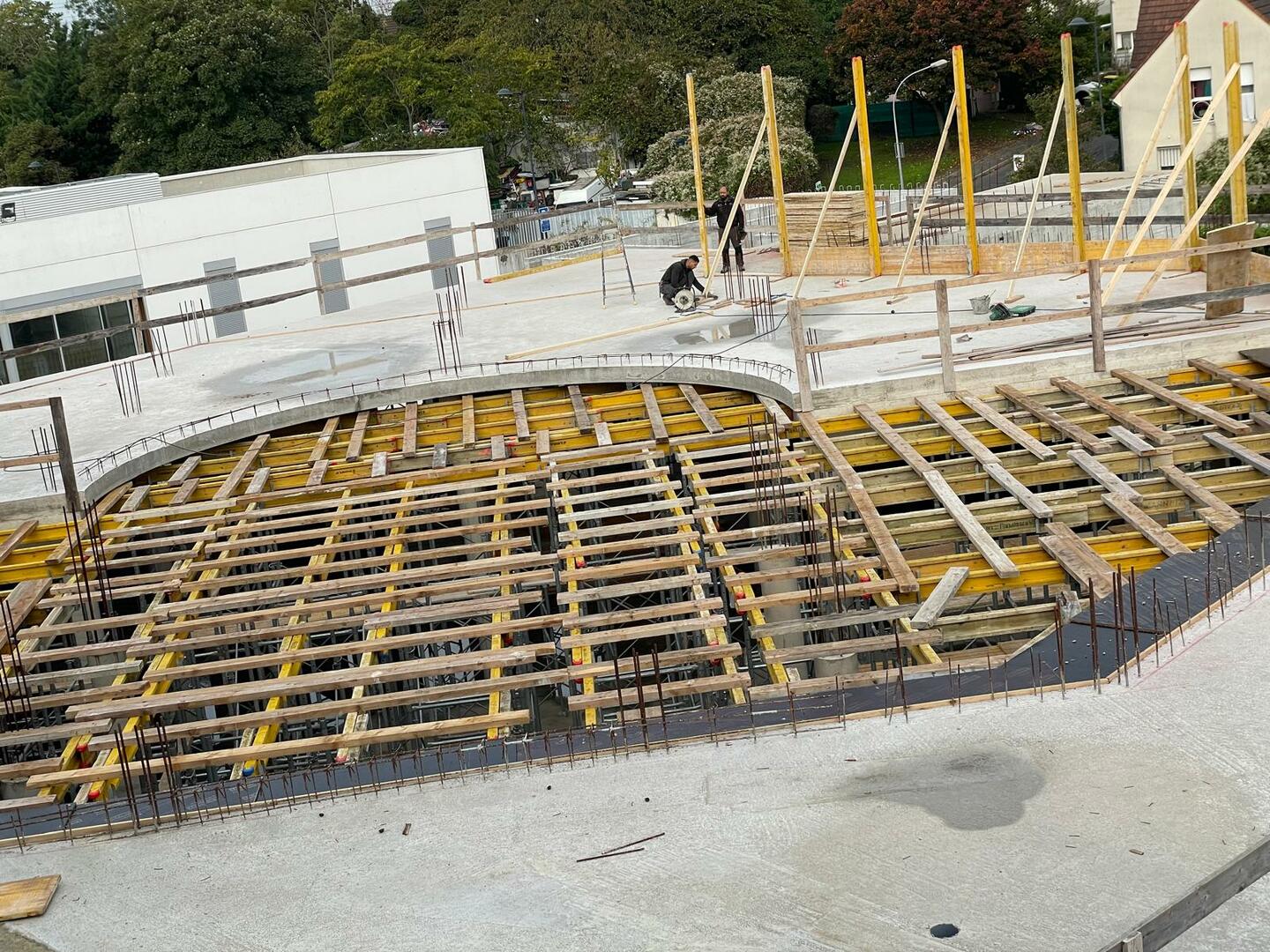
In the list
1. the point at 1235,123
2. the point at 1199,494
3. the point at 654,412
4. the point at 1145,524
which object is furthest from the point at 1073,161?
the point at 1145,524

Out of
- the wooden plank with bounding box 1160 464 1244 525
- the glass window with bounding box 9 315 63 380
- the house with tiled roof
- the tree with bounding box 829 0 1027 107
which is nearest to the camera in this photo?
the wooden plank with bounding box 1160 464 1244 525

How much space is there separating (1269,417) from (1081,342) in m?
2.68

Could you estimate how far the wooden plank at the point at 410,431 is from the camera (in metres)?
14.7

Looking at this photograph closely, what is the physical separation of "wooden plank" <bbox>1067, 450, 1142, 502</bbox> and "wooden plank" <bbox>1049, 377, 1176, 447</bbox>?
0.67 m

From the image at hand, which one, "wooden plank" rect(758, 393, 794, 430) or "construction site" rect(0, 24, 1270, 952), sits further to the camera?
"wooden plank" rect(758, 393, 794, 430)

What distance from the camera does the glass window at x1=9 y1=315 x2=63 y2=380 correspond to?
26844 mm

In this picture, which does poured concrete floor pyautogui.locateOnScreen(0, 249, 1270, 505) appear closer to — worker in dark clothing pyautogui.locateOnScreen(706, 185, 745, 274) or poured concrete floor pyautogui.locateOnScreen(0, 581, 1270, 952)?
worker in dark clothing pyautogui.locateOnScreen(706, 185, 745, 274)

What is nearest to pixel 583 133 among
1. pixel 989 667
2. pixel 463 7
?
pixel 463 7

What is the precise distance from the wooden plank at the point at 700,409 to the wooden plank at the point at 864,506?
0.86m

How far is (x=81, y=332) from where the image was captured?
2786 cm

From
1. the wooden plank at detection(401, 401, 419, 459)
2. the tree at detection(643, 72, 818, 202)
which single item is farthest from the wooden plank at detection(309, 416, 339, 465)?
the tree at detection(643, 72, 818, 202)

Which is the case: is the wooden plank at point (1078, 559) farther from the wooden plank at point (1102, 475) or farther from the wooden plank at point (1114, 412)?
the wooden plank at point (1114, 412)

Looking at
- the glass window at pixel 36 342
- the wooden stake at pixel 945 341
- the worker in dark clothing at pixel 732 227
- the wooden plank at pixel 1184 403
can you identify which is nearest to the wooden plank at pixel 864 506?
the wooden stake at pixel 945 341

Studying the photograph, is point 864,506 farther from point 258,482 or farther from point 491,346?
point 491,346
